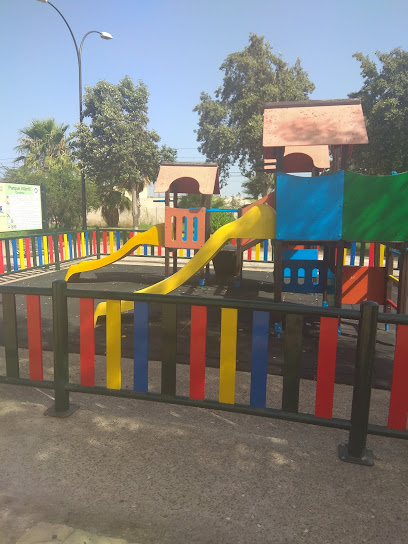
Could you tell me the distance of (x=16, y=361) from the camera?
10.5ft

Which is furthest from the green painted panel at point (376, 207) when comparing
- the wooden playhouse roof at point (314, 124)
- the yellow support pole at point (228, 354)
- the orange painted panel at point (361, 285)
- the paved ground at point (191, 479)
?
the yellow support pole at point (228, 354)

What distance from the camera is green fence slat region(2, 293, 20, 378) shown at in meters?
3.13

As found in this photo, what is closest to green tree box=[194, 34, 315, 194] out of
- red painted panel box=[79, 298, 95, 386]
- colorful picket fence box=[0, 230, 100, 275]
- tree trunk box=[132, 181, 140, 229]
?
tree trunk box=[132, 181, 140, 229]

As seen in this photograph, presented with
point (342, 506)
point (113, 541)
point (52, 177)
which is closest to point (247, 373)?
point (342, 506)

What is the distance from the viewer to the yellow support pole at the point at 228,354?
2709 mm

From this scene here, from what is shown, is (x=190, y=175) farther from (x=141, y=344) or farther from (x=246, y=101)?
(x=246, y=101)

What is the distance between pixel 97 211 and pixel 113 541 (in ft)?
120

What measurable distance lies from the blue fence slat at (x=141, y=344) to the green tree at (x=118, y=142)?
27.9m

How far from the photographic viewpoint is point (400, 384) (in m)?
2.49

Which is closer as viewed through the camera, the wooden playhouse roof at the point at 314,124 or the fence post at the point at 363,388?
the fence post at the point at 363,388

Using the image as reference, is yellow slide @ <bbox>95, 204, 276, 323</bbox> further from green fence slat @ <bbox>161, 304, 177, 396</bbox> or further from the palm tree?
the palm tree

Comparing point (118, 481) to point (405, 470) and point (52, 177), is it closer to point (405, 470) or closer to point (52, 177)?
point (405, 470)

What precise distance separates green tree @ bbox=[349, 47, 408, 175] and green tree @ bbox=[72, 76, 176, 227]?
1543 centimetres

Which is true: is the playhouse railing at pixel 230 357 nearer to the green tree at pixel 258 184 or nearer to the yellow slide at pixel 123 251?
the yellow slide at pixel 123 251
